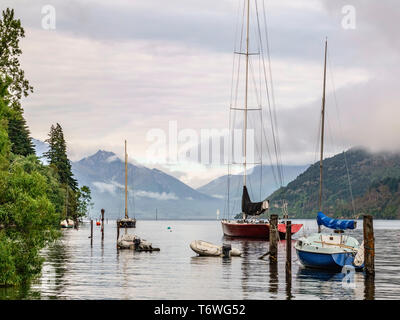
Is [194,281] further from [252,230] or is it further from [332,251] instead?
[252,230]

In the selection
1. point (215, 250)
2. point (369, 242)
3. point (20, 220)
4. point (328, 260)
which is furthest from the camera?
point (215, 250)

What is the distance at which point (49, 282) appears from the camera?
129 ft

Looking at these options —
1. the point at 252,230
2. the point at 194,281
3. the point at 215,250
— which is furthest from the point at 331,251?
the point at 252,230

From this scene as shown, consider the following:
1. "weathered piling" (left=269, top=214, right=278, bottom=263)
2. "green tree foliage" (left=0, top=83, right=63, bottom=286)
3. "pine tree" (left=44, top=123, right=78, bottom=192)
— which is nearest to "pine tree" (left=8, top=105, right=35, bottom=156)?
"pine tree" (left=44, top=123, right=78, bottom=192)

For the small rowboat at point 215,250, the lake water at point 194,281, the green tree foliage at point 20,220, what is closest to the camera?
the green tree foliage at point 20,220

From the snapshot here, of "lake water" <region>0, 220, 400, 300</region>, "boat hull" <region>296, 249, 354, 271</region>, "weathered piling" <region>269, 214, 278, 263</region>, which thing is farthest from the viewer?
"weathered piling" <region>269, 214, 278, 263</region>

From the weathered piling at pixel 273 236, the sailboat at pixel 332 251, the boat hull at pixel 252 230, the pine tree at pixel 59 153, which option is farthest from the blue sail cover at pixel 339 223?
the pine tree at pixel 59 153

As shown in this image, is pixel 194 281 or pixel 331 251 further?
pixel 331 251

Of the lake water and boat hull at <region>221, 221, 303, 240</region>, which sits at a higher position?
boat hull at <region>221, 221, 303, 240</region>

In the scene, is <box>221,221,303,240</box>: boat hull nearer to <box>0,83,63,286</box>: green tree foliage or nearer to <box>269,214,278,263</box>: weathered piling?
<box>269,214,278,263</box>: weathered piling

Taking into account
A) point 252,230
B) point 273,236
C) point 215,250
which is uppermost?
point 273,236

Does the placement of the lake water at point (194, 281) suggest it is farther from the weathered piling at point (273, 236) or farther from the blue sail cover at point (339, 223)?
the blue sail cover at point (339, 223)

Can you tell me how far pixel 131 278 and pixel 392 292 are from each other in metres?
17.2
